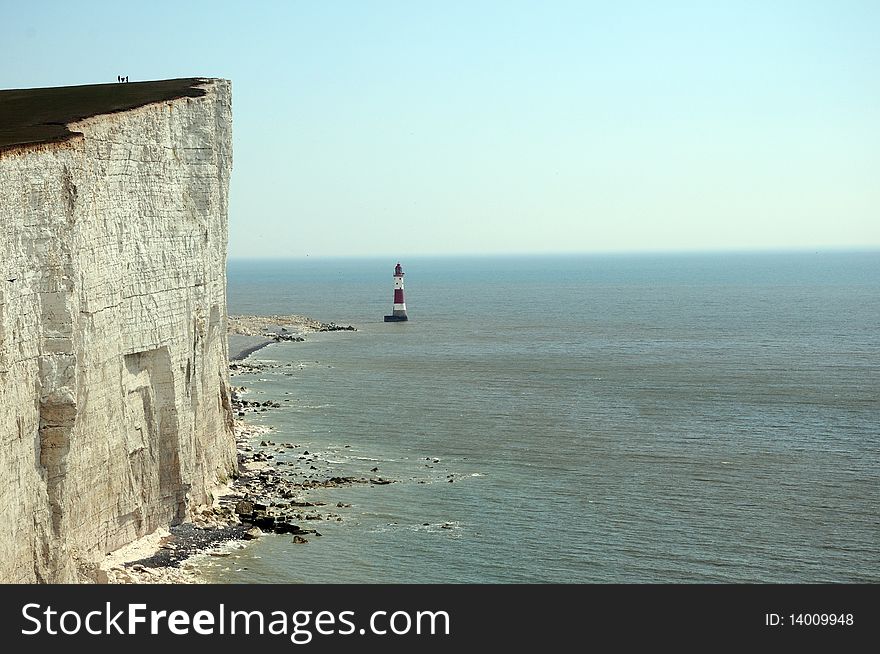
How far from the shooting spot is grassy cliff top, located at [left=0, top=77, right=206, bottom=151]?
23219 millimetres

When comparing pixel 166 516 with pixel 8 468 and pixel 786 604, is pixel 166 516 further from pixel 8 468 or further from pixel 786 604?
pixel 786 604

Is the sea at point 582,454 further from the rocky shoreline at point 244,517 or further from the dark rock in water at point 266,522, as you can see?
the dark rock in water at point 266,522

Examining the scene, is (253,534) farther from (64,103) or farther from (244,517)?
(64,103)

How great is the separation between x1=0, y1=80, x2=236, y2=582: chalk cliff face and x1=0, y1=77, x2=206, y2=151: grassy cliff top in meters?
0.56

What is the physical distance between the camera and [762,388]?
181ft

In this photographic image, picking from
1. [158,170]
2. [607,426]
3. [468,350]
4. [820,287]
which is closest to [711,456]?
[607,426]

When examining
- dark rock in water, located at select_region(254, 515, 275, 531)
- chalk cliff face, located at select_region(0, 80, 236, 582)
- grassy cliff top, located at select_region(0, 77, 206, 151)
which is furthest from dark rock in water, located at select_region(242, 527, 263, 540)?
grassy cliff top, located at select_region(0, 77, 206, 151)

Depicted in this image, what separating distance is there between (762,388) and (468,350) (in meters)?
24.7

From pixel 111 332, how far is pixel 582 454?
20.1 meters

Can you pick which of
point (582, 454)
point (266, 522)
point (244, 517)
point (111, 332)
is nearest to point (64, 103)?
point (111, 332)

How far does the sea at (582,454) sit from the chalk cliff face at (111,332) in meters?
3.20

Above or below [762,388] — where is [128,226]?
above

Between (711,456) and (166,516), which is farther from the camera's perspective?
(711,456)

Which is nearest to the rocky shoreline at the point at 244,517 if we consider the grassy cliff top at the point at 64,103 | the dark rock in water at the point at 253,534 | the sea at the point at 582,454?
the dark rock in water at the point at 253,534
